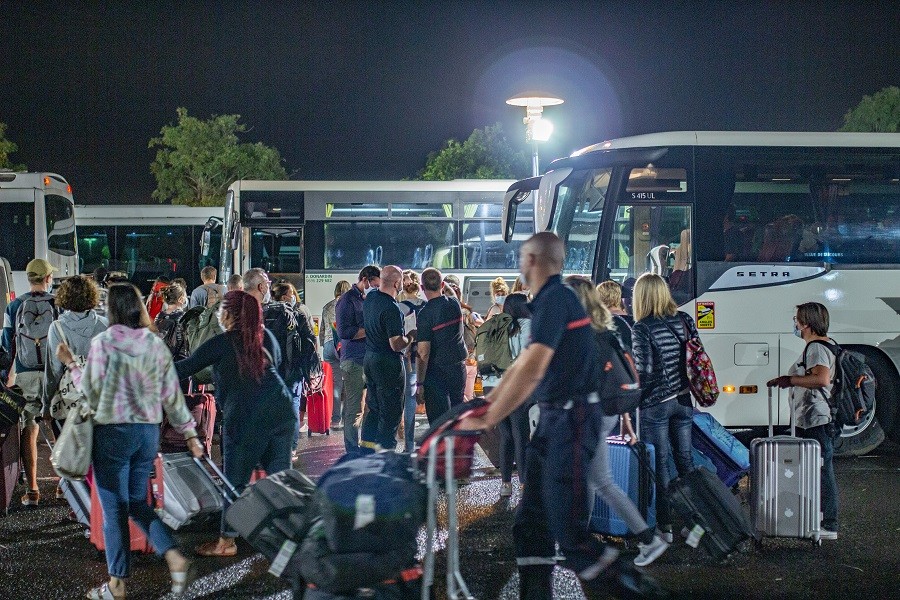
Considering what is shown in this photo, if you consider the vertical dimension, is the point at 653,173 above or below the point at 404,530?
above

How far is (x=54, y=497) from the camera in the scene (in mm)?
8445

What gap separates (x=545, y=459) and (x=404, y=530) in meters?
0.86

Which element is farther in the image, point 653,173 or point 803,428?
point 653,173

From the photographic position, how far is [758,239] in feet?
33.8

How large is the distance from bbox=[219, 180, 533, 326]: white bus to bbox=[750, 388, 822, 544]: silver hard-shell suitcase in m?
12.8

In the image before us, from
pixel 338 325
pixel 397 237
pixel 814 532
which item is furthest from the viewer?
pixel 397 237

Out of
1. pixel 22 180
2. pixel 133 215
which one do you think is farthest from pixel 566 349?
pixel 133 215

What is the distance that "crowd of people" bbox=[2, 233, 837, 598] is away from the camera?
477cm

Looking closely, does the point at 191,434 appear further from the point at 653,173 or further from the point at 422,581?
the point at 653,173

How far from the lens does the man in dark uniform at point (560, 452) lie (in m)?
Answer: 4.70

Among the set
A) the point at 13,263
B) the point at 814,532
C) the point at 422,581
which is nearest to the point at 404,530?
the point at 422,581

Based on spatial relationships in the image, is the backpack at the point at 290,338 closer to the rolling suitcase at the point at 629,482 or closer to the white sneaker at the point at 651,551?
the rolling suitcase at the point at 629,482

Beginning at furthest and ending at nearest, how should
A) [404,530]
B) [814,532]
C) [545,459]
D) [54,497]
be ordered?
[54,497], [814,532], [545,459], [404,530]

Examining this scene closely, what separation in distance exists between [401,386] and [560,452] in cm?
405
